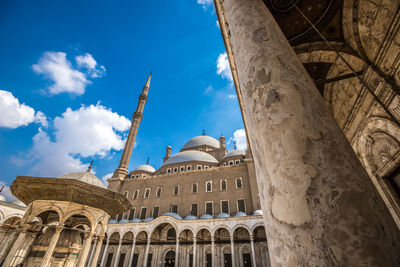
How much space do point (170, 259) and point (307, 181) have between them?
19790 mm

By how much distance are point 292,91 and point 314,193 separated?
0.53m

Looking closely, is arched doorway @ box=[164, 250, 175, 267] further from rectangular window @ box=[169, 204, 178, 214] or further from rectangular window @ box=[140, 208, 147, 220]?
rectangular window @ box=[140, 208, 147, 220]

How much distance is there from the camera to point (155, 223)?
55.3ft

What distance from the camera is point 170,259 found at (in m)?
16.9

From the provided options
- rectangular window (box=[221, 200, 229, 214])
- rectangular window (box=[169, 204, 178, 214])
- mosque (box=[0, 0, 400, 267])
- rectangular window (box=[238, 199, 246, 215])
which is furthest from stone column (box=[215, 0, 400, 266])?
rectangular window (box=[169, 204, 178, 214])

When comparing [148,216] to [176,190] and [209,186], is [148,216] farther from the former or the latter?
[209,186]

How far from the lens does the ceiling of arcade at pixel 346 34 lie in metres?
2.89

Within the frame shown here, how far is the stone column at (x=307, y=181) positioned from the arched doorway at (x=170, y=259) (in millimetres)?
19484

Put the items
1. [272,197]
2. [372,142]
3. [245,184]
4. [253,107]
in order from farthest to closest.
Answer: [245,184] → [372,142] → [253,107] → [272,197]

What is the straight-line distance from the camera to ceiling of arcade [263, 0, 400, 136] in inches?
114

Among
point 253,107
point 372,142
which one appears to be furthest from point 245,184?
point 253,107

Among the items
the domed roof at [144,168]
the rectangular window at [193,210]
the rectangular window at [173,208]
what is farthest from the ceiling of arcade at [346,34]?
the domed roof at [144,168]

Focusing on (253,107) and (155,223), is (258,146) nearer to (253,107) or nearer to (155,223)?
(253,107)

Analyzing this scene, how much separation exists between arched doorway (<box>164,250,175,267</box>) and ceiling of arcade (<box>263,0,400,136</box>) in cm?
1833
